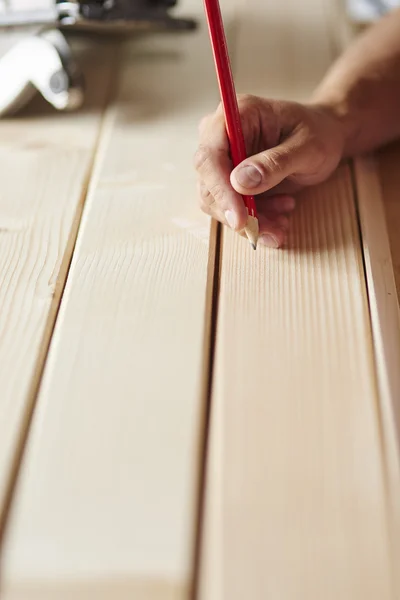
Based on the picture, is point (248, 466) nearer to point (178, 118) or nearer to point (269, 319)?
point (269, 319)

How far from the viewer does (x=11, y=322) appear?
1.60 feet

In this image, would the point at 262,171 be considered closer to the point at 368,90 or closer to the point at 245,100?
the point at 245,100

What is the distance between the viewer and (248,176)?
51 cm

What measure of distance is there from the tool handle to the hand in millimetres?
14

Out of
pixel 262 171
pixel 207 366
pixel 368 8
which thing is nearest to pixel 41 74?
pixel 262 171

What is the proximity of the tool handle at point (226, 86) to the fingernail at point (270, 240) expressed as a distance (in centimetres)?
2

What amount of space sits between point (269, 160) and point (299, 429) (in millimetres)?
228

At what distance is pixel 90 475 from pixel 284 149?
31 cm

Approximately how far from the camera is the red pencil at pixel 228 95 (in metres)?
0.48

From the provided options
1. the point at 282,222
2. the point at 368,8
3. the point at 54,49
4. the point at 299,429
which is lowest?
the point at 299,429

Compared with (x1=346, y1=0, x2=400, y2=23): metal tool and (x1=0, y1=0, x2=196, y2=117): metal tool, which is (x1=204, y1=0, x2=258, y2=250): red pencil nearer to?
(x1=0, y1=0, x2=196, y2=117): metal tool

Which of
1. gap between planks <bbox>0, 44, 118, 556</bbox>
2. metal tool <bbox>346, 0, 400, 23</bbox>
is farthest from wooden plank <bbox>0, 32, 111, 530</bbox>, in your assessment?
metal tool <bbox>346, 0, 400, 23</bbox>

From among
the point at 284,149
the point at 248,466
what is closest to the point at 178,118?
the point at 284,149

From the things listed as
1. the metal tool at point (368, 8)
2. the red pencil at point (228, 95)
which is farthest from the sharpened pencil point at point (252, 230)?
Result: the metal tool at point (368, 8)
